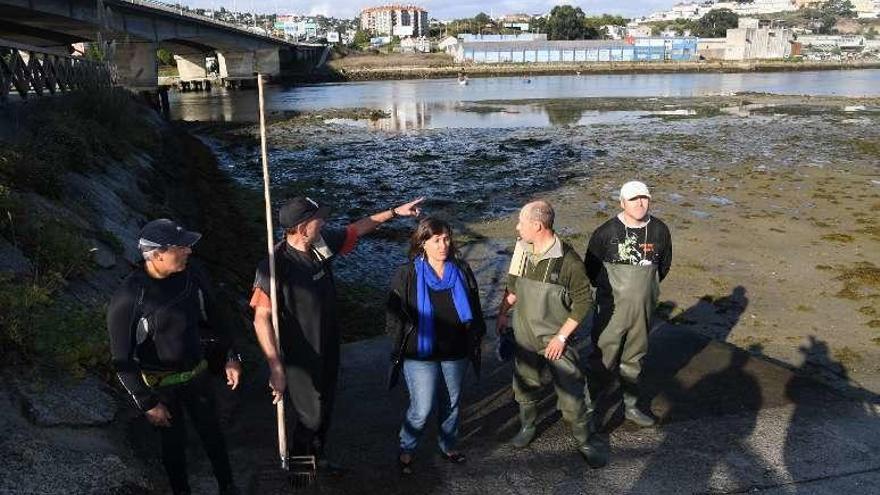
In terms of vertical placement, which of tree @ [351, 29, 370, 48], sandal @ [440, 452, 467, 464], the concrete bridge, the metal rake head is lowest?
sandal @ [440, 452, 467, 464]

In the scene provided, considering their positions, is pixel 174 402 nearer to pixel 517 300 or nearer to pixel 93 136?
pixel 517 300

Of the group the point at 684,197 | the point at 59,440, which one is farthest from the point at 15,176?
the point at 684,197

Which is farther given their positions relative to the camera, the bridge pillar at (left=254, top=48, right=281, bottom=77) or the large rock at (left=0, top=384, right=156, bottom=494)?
the bridge pillar at (left=254, top=48, right=281, bottom=77)

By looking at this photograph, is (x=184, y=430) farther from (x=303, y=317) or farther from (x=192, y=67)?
(x=192, y=67)

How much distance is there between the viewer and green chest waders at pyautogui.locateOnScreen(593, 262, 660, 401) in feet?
15.0

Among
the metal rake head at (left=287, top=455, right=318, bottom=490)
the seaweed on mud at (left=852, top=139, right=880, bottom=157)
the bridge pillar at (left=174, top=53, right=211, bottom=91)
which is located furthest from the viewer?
the bridge pillar at (left=174, top=53, right=211, bottom=91)

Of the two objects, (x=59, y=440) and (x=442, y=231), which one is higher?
(x=442, y=231)

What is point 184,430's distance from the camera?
369cm

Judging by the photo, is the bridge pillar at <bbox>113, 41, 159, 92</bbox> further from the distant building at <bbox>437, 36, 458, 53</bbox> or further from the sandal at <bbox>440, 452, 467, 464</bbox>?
the distant building at <bbox>437, 36, 458, 53</bbox>

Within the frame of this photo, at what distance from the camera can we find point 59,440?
383cm

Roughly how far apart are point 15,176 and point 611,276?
7.40m

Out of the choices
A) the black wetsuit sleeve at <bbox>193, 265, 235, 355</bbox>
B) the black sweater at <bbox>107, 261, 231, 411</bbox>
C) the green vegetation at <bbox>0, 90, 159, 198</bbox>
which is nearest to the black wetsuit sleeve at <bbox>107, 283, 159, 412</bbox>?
the black sweater at <bbox>107, 261, 231, 411</bbox>

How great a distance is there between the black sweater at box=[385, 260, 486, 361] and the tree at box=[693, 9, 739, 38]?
598 ft

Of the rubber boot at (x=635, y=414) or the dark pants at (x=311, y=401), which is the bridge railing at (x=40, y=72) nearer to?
the dark pants at (x=311, y=401)
